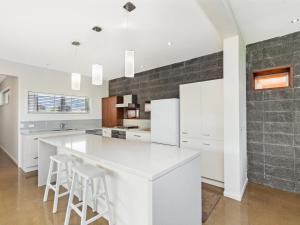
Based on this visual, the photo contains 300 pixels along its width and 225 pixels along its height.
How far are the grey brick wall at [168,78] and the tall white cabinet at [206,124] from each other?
0.65 metres

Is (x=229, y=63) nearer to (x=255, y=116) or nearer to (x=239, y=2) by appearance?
(x=239, y=2)

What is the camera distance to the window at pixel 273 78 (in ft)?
8.82

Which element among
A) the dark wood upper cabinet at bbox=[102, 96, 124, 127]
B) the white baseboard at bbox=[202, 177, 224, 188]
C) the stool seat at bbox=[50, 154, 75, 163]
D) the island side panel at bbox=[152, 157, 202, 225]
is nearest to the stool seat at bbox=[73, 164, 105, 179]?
the stool seat at bbox=[50, 154, 75, 163]

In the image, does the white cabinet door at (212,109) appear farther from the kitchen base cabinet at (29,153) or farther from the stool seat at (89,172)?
the kitchen base cabinet at (29,153)

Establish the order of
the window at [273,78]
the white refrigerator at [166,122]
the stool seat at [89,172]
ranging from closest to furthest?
the stool seat at [89,172], the window at [273,78], the white refrigerator at [166,122]

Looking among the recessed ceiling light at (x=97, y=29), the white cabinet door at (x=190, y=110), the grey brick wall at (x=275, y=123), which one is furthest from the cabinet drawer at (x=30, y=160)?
the grey brick wall at (x=275, y=123)

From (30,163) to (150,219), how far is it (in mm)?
3760

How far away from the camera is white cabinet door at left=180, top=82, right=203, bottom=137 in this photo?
3.08 metres

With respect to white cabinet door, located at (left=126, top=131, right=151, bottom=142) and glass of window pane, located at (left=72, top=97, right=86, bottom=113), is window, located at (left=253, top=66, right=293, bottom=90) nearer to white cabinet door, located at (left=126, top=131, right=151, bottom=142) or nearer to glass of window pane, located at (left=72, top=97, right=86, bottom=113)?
Answer: white cabinet door, located at (left=126, top=131, right=151, bottom=142)

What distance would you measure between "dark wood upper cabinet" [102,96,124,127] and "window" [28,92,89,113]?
0.58 m

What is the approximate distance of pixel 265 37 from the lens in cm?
272

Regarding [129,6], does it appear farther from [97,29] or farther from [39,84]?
[39,84]

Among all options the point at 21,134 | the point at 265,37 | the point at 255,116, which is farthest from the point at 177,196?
the point at 21,134

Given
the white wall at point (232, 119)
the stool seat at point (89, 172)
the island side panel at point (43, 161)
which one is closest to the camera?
the stool seat at point (89, 172)
